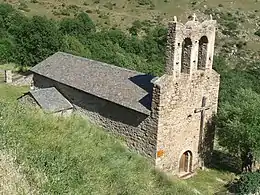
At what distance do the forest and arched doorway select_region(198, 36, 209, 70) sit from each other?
2.64 m

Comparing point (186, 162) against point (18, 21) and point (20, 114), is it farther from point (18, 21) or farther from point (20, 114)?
point (18, 21)

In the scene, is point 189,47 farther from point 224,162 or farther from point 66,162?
point 66,162

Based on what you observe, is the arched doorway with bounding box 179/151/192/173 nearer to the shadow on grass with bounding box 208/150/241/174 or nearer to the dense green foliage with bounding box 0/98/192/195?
the shadow on grass with bounding box 208/150/241/174

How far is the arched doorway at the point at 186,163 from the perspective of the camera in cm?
2212

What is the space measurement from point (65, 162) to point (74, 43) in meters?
31.5

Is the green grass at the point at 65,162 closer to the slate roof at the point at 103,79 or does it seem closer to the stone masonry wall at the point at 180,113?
the stone masonry wall at the point at 180,113

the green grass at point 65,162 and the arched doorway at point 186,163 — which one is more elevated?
the green grass at point 65,162

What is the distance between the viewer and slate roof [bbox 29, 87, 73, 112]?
23.2 m

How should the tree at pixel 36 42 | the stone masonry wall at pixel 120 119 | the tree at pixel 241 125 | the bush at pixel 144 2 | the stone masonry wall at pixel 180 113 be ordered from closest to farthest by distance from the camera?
1. the stone masonry wall at pixel 180 113
2. the stone masonry wall at pixel 120 119
3. the tree at pixel 241 125
4. the tree at pixel 36 42
5. the bush at pixel 144 2

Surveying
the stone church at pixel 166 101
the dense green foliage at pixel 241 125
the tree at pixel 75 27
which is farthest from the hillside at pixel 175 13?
the stone church at pixel 166 101

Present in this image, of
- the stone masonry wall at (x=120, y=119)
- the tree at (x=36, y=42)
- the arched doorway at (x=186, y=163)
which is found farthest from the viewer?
the tree at (x=36, y=42)

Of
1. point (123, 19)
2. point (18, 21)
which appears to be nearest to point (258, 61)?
point (123, 19)

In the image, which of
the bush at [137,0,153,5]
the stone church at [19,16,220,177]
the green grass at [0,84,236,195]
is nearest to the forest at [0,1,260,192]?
the stone church at [19,16,220,177]

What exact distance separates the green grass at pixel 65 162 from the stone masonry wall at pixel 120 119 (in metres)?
1.61
